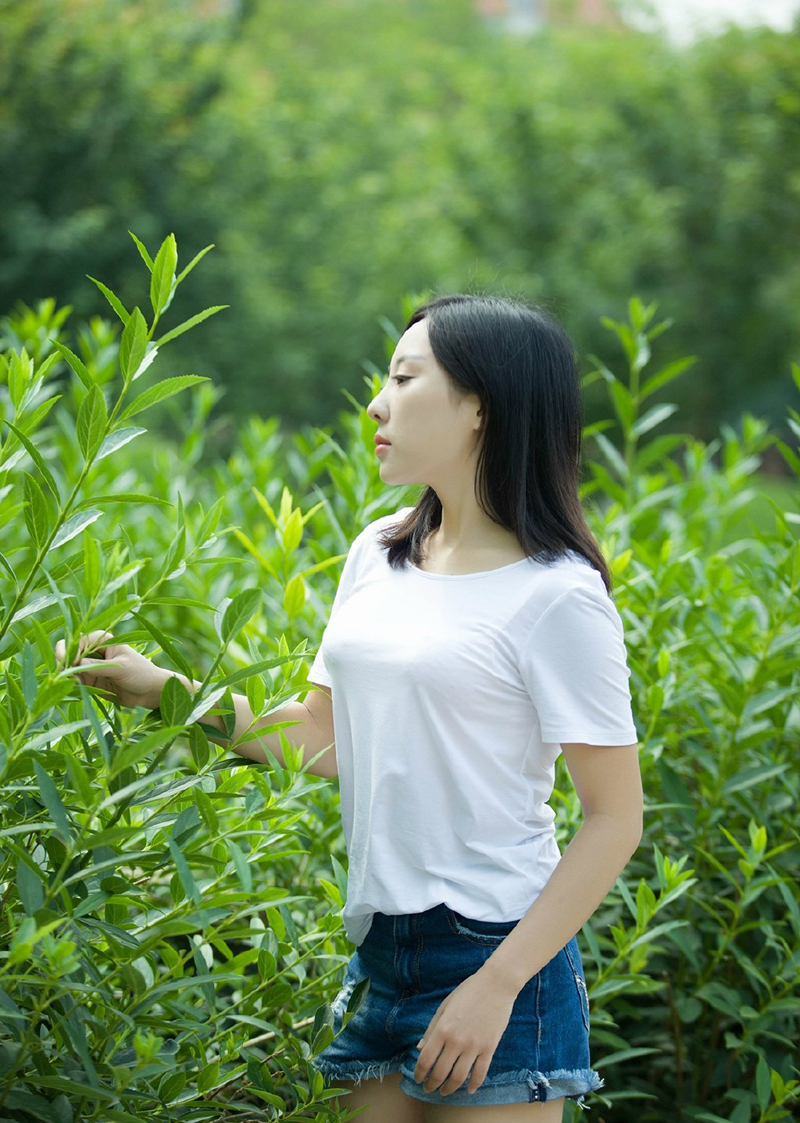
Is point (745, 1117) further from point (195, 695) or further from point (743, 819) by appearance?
point (195, 695)

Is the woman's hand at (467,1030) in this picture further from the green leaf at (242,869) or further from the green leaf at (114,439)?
the green leaf at (114,439)

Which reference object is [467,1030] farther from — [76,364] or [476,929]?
[76,364]

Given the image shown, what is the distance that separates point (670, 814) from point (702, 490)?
4.66 feet

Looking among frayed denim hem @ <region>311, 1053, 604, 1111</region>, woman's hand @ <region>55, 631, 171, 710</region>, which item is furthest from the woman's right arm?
frayed denim hem @ <region>311, 1053, 604, 1111</region>

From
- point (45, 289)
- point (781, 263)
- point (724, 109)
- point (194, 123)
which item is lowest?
point (781, 263)

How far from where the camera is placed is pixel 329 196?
58.2 feet

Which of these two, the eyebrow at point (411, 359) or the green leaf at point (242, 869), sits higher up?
the eyebrow at point (411, 359)

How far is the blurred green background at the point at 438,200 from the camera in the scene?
46.5 ft

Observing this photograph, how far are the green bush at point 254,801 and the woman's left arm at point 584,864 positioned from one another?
1.00 feet

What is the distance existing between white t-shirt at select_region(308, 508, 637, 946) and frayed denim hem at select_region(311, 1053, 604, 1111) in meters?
0.20

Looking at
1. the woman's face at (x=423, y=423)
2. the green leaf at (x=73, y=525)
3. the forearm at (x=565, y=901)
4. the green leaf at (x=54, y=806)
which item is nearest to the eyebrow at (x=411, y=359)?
the woman's face at (x=423, y=423)

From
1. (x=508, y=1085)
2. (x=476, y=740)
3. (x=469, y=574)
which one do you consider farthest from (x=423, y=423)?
(x=508, y=1085)

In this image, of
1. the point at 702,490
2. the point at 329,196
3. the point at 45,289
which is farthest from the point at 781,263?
the point at 702,490

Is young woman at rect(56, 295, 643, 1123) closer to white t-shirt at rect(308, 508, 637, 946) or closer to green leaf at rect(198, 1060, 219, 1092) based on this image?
white t-shirt at rect(308, 508, 637, 946)
